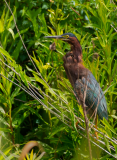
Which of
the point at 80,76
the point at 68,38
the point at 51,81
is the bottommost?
the point at 80,76

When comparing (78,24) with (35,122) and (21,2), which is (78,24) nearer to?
(21,2)

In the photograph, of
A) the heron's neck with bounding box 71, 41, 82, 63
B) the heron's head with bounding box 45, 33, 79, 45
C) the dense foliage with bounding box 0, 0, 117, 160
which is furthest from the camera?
the heron's neck with bounding box 71, 41, 82, 63

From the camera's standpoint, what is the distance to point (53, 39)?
2416mm

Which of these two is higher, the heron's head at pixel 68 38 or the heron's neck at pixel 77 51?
the heron's head at pixel 68 38

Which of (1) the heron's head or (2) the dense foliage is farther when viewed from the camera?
(1) the heron's head

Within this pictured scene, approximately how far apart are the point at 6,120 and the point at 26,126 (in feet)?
2.07

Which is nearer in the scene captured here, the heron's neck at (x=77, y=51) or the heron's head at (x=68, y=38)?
the heron's head at (x=68, y=38)

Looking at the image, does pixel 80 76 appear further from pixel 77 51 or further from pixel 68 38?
pixel 68 38

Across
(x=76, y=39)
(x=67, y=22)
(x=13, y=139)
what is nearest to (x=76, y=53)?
(x=76, y=39)

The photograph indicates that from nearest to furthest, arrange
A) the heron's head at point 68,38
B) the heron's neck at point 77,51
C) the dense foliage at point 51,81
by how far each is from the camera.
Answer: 1. the dense foliage at point 51,81
2. the heron's head at point 68,38
3. the heron's neck at point 77,51

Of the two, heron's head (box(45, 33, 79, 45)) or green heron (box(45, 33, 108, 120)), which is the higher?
heron's head (box(45, 33, 79, 45))

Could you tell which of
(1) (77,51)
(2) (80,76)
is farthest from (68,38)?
(2) (80,76)

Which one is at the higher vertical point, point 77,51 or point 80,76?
point 77,51

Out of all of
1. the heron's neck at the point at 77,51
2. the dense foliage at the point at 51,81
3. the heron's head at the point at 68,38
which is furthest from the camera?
the heron's neck at the point at 77,51
